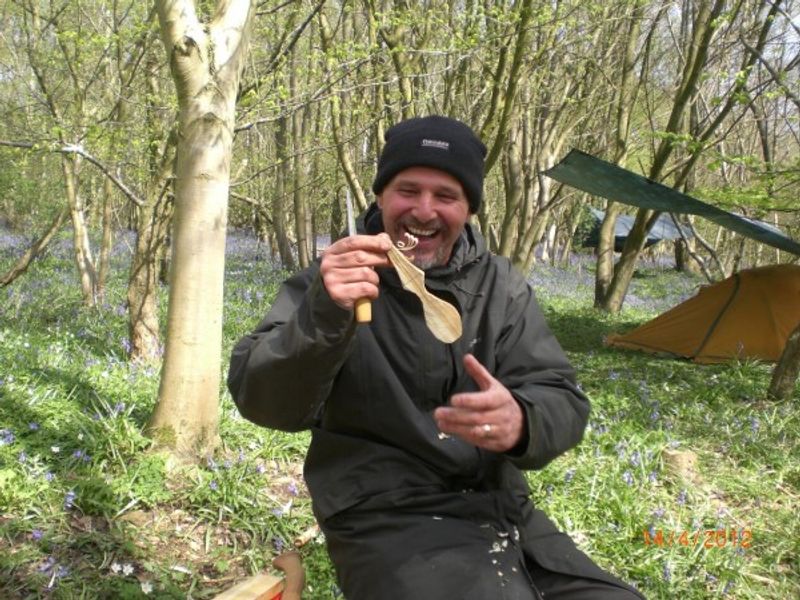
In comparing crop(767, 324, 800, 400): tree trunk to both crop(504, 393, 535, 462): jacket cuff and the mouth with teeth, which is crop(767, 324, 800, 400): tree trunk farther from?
crop(504, 393, 535, 462): jacket cuff

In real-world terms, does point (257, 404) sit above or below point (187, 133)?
below

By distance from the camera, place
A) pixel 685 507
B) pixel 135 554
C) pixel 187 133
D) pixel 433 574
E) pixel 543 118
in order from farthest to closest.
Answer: pixel 543 118 < pixel 685 507 < pixel 187 133 < pixel 135 554 < pixel 433 574

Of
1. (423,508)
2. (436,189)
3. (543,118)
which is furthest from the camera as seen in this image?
(543,118)

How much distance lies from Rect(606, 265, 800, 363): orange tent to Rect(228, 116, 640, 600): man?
7480 millimetres

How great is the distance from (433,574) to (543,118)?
507 inches

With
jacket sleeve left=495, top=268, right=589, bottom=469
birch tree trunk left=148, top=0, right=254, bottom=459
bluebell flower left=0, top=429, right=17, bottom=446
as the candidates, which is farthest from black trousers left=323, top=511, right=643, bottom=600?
bluebell flower left=0, top=429, right=17, bottom=446

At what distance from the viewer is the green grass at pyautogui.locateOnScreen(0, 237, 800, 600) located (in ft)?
10.7

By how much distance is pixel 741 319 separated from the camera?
343 inches

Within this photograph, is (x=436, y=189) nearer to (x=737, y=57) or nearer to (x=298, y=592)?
(x=298, y=592)

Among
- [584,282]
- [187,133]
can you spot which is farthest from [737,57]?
[187,133]

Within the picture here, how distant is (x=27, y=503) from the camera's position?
3439 millimetres

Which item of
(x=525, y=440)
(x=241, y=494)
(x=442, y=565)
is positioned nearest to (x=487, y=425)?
(x=525, y=440)

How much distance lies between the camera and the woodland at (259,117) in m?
3.87

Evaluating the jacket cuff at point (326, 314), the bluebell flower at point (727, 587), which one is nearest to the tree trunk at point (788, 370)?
the bluebell flower at point (727, 587)
